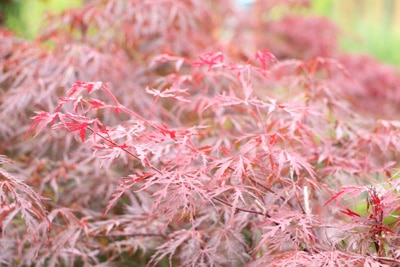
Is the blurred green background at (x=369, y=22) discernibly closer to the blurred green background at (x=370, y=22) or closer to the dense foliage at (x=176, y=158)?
the blurred green background at (x=370, y=22)

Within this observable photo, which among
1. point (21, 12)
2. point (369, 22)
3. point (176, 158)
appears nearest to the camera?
point (176, 158)

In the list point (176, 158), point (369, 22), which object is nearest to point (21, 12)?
point (176, 158)

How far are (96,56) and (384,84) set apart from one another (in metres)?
2.05

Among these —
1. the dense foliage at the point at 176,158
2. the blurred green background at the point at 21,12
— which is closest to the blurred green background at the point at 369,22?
the blurred green background at the point at 21,12

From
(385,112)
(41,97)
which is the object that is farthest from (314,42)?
(41,97)

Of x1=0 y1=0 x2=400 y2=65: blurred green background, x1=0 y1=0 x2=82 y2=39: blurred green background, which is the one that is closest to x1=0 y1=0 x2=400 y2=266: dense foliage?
x1=0 y1=0 x2=82 y2=39: blurred green background

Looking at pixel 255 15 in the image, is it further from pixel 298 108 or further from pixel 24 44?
pixel 298 108

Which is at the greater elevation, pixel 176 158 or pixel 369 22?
pixel 176 158

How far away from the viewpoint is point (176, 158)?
120cm

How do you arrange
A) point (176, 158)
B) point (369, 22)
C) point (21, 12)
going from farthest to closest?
point (369, 22) → point (21, 12) → point (176, 158)

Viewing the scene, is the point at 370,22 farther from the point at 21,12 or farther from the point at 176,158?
the point at 176,158

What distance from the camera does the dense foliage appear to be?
3.74 feet

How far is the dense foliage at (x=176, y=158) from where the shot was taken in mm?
1139

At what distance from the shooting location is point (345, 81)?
129 inches
